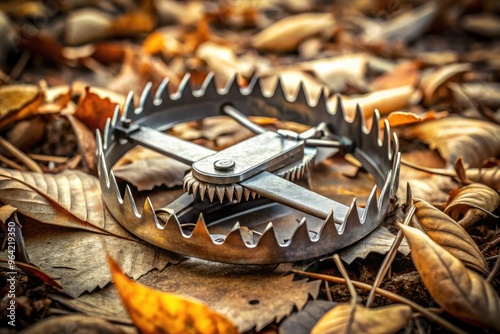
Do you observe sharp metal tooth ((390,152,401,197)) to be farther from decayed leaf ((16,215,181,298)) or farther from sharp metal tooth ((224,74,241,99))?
sharp metal tooth ((224,74,241,99))

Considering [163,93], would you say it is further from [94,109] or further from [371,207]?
[371,207]

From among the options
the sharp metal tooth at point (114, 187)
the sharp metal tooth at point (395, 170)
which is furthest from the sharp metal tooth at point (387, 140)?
the sharp metal tooth at point (114, 187)

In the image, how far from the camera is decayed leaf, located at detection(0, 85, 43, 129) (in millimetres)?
1652

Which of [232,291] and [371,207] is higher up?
[371,207]

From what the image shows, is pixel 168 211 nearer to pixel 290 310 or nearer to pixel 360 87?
pixel 290 310

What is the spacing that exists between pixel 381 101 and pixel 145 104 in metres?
0.83

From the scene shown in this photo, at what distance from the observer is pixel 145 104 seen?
5.46 ft

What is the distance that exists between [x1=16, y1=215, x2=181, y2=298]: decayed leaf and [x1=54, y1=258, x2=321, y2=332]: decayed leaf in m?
0.02

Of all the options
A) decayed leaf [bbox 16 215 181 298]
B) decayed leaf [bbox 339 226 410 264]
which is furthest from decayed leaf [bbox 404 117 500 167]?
decayed leaf [bbox 16 215 181 298]

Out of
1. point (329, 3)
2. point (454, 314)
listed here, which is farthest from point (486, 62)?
point (454, 314)

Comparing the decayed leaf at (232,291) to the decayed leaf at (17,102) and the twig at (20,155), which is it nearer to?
the twig at (20,155)

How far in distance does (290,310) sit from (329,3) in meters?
2.73

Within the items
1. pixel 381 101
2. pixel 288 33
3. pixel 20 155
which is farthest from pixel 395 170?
pixel 288 33

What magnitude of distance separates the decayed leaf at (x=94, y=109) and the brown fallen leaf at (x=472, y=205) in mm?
1010
